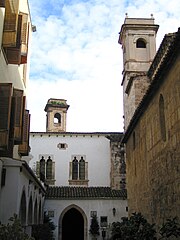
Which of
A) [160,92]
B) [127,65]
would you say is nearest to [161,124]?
[160,92]

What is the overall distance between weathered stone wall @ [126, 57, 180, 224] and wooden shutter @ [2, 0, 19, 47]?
5.14 m

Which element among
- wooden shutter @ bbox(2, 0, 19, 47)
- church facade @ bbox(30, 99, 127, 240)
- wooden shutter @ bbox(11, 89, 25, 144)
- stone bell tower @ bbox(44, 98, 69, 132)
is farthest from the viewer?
stone bell tower @ bbox(44, 98, 69, 132)

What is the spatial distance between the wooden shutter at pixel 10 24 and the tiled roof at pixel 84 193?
19.2 meters

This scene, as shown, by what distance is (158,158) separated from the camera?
1262 cm

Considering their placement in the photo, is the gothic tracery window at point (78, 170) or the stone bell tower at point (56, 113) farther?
the stone bell tower at point (56, 113)

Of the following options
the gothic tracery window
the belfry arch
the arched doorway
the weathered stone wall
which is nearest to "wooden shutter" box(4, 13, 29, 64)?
the weathered stone wall

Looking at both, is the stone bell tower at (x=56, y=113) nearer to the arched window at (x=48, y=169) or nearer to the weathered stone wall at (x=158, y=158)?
the arched window at (x=48, y=169)

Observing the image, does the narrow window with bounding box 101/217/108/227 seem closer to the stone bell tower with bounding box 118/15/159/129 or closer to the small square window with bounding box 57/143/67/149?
the small square window with bounding box 57/143/67/149

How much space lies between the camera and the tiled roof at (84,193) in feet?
94.8

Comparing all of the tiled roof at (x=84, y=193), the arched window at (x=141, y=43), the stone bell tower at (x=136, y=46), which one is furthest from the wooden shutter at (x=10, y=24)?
the arched window at (x=141, y=43)

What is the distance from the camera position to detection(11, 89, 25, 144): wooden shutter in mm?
12055

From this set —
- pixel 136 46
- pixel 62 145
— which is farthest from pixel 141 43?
pixel 62 145

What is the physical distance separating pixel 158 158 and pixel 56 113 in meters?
34.5

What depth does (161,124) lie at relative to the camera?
40.7ft
